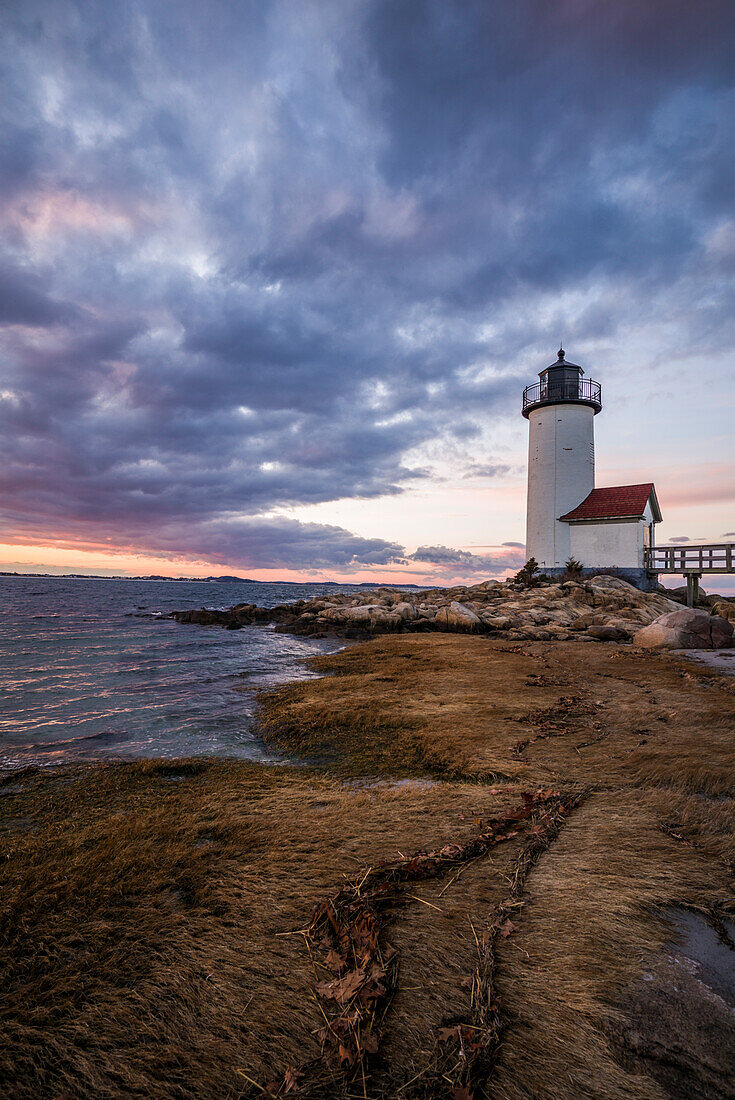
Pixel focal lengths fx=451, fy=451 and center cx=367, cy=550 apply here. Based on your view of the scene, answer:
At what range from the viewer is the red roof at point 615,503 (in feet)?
82.9

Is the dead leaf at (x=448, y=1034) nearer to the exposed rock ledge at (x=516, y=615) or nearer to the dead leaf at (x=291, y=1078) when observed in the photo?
the dead leaf at (x=291, y=1078)

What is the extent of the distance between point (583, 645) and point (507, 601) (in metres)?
9.17

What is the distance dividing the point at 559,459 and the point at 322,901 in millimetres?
28948

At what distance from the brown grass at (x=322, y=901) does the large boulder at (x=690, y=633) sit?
7641 mm

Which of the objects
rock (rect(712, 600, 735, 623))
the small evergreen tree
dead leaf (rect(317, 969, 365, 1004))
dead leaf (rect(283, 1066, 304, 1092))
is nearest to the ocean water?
dead leaf (rect(317, 969, 365, 1004))

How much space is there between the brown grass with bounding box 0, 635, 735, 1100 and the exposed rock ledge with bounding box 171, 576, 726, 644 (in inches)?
430

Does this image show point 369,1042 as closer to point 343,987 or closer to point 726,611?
point 343,987

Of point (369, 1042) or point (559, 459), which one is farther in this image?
point (559, 459)

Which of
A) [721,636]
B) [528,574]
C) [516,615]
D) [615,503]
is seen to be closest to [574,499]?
[615,503]

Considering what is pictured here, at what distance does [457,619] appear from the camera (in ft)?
58.5

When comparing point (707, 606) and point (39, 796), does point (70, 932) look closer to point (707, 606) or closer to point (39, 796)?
point (39, 796)

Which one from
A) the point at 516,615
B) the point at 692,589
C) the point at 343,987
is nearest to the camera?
the point at 343,987

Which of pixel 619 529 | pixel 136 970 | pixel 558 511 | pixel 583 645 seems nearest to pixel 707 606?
pixel 619 529

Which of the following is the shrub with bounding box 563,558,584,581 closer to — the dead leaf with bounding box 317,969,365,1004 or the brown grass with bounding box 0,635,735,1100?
the brown grass with bounding box 0,635,735,1100
